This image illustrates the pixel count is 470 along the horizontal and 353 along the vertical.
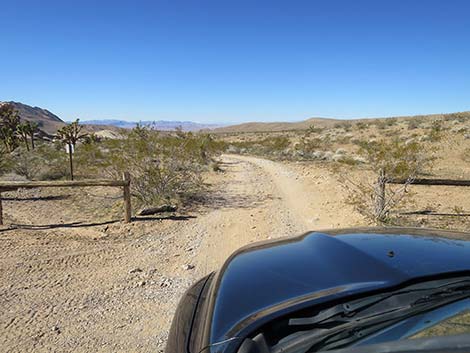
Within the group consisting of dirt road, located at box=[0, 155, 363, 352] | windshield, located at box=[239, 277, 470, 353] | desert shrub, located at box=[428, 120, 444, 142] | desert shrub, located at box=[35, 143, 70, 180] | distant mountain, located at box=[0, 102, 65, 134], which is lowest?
dirt road, located at box=[0, 155, 363, 352]

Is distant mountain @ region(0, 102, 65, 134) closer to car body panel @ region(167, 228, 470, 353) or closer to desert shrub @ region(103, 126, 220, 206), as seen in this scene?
desert shrub @ region(103, 126, 220, 206)

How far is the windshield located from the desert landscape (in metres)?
2.58

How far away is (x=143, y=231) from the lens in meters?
8.10

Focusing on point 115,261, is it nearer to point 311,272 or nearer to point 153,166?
point 153,166

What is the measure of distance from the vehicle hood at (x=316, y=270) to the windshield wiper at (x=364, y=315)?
0.06 meters

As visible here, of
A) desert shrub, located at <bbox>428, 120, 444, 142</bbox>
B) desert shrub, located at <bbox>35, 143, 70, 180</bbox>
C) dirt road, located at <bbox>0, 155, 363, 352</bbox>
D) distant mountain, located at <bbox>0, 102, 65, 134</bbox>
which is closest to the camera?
dirt road, located at <bbox>0, 155, 363, 352</bbox>

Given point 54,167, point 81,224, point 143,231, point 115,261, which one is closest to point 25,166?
point 54,167

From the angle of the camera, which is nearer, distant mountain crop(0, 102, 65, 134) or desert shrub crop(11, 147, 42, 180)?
desert shrub crop(11, 147, 42, 180)

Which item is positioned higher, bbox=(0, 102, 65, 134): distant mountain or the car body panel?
bbox=(0, 102, 65, 134): distant mountain

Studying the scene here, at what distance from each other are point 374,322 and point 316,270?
456 millimetres

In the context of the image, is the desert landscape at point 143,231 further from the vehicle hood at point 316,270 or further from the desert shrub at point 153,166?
the vehicle hood at point 316,270

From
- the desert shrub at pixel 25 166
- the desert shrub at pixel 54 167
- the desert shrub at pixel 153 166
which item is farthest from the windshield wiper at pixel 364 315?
the desert shrub at pixel 54 167

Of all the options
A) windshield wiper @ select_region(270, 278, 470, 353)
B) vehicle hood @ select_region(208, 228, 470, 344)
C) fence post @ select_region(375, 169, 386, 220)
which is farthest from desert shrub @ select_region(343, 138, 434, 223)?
windshield wiper @ select_region(270, 278, 470, 353)

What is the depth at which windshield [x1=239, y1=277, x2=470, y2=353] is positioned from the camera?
4.87 ft
